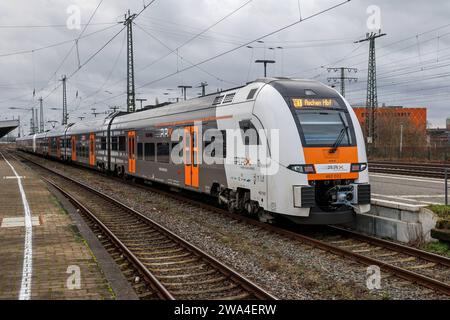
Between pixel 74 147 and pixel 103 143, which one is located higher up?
pixel 103 143

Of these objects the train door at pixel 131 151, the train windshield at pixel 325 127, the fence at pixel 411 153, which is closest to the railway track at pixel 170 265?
the train windshield at pixel 325 127

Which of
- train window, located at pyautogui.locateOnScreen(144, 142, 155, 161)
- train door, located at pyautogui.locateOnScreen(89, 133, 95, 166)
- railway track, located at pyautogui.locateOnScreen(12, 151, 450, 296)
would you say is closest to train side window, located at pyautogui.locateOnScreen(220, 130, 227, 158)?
railway track, located at pyautogui.locateOnScreen(12, 151, 450, 296)

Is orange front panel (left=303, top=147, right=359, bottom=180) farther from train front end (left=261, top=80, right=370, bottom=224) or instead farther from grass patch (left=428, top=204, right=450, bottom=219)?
grass patch (left=428, top=204, right=450, bottom=219)

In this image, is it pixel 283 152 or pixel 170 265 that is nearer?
pixel 170 265

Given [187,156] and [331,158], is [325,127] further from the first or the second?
[187,156]

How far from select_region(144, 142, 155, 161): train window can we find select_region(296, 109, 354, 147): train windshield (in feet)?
31.5

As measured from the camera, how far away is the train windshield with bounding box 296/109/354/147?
10.8m

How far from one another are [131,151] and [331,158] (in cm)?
1374

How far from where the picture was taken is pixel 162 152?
1836 cm

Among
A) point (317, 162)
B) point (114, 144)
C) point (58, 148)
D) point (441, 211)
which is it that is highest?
point (114, 144)

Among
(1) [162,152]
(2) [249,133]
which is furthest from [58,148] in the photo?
(2) [249,133]
